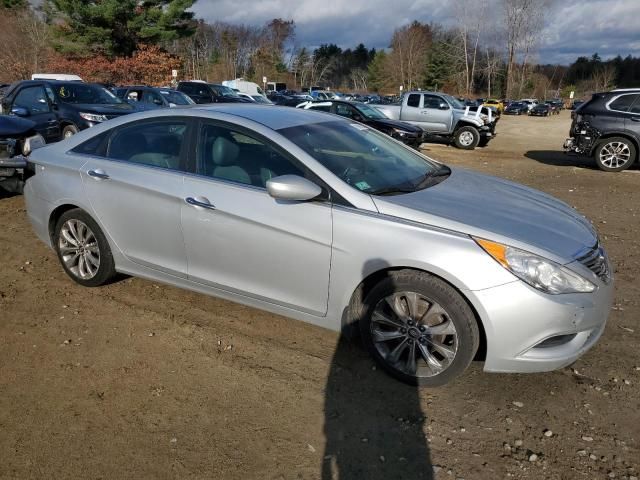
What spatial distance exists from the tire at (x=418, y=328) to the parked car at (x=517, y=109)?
50.2 meters

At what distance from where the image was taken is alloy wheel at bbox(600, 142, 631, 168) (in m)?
11.2

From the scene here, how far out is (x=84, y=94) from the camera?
10.8 meters

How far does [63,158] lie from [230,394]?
98.3 inches

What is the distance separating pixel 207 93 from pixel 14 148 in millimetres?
14077

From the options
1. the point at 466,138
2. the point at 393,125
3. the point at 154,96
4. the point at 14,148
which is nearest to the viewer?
the point at 14,148

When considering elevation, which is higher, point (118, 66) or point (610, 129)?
point (118, 66)

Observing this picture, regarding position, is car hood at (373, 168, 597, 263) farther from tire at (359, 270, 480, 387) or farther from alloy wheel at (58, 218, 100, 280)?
alloy wheel at (58, 218, 100, 280)

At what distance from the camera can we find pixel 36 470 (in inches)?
91.7

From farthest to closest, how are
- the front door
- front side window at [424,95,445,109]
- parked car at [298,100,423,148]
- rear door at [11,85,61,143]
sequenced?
front side window at [424,95,445,109] → parked car at [298,100,423,148] → rear door at [11,85,61,143] → the front door

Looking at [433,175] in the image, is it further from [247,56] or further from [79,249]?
[247,56]

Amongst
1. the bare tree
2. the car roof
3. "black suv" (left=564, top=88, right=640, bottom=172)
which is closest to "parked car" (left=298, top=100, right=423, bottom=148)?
"black suv" (left=564, top=88, right=640, bottom=172)

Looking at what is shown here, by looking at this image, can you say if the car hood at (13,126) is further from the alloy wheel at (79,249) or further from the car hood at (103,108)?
the alloy wheel at (79,249)

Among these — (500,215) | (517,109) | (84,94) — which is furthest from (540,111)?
(500,215)

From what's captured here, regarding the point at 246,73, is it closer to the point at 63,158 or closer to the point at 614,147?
the point at 614,147
